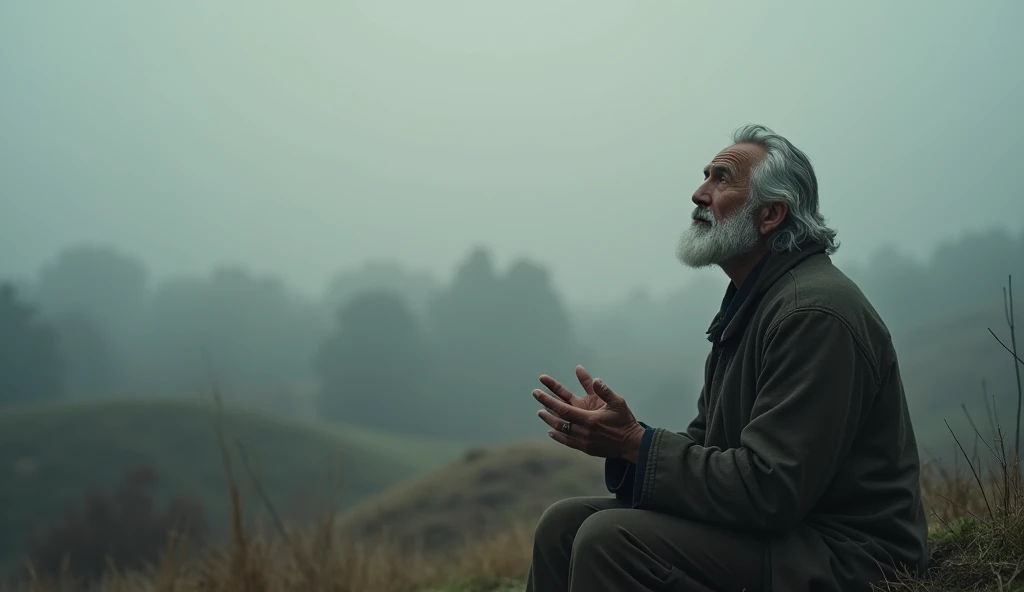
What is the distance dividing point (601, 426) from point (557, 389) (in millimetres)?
190

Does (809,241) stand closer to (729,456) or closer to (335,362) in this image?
(729,456)

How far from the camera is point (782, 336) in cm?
224

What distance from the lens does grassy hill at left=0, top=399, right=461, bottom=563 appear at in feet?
101

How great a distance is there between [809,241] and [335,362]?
4520 cm

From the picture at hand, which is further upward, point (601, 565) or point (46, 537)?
point (601, 565)

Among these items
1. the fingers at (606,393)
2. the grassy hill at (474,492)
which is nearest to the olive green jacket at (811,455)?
the fingers at (606,393)

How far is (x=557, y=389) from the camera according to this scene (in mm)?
2449

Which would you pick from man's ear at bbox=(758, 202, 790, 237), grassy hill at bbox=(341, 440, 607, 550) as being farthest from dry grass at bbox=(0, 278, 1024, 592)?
grassy hill at bbox=(341, 440, 607, 550)

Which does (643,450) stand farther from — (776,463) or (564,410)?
(776,463)

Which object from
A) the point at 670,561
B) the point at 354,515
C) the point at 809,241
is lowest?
the point at 354,515

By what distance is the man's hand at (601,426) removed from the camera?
2316 mm

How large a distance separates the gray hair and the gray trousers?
0.89 m

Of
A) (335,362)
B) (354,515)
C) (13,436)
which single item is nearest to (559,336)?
(335,362)

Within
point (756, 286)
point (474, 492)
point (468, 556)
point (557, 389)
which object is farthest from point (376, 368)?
point (756, 286)
